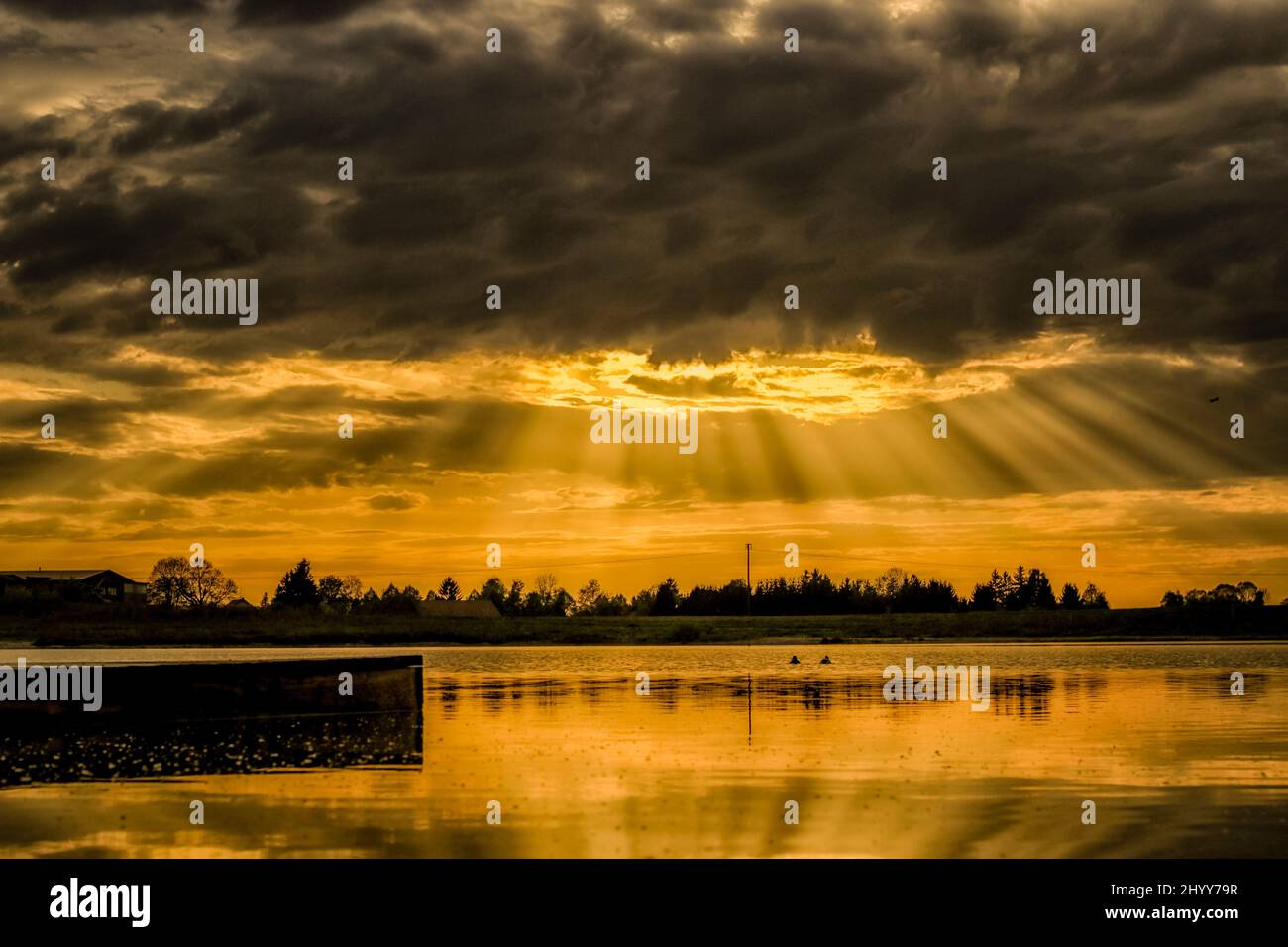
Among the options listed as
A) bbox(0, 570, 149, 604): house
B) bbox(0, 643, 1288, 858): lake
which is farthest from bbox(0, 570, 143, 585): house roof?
bbox(0, 643, 1288, 858): lake

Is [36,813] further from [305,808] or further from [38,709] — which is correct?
[38,709]

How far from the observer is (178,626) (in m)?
140

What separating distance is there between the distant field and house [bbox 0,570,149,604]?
30.2 m

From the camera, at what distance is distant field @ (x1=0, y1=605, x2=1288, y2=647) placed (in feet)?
420

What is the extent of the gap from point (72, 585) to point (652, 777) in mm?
176793

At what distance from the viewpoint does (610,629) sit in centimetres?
14412

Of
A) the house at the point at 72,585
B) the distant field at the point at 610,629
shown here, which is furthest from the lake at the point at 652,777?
the house at the point at 72,585

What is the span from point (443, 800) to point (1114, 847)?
9275 mm

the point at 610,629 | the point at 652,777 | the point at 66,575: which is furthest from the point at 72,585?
the point at 652,777

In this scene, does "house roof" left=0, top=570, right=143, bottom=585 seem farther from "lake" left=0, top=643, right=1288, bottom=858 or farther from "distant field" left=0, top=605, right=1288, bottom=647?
"lake" left=0, top=643, right=1288, bottom=858

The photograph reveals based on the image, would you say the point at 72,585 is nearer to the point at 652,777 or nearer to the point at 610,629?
the point at 610,629
